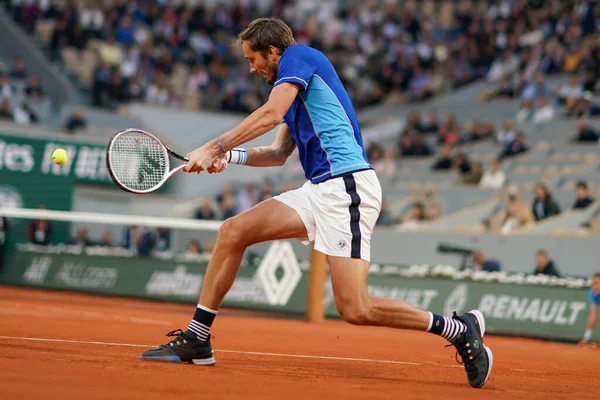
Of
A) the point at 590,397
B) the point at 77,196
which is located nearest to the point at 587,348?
the point at 590,397

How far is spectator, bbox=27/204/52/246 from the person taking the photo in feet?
71.6

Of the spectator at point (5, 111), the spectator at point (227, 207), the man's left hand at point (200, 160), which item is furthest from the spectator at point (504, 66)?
the man's left hand at point (200, 160)

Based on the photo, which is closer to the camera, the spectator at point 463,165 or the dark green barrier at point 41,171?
the spectator at point 463,165

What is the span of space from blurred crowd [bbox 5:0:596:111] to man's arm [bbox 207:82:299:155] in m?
21.2

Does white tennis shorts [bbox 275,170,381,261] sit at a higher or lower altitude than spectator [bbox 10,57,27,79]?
lower

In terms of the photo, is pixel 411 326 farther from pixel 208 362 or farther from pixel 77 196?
pixel 77 196

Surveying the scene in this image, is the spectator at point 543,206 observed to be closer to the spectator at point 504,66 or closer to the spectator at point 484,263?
the spectator at point 484,263

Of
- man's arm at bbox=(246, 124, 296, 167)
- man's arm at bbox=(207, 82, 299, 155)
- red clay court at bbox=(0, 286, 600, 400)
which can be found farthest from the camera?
man's arm at bbox=(246, 124, 296, 167)

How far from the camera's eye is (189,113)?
29.6m

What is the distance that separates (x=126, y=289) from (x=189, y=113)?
10.8 meters

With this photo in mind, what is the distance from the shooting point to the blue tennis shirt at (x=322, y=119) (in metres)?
7.46

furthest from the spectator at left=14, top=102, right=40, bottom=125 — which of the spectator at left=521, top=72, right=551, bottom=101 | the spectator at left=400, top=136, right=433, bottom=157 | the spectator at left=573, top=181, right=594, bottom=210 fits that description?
the spectator at left=573, top=181, right=594, bottom=210

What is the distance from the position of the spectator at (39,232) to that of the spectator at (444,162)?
8513 mm

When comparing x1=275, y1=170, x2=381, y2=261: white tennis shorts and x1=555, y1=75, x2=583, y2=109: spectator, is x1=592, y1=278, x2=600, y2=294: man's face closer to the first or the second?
x1=275, y1=170, x2=381, y2=261: white tennis shorts
